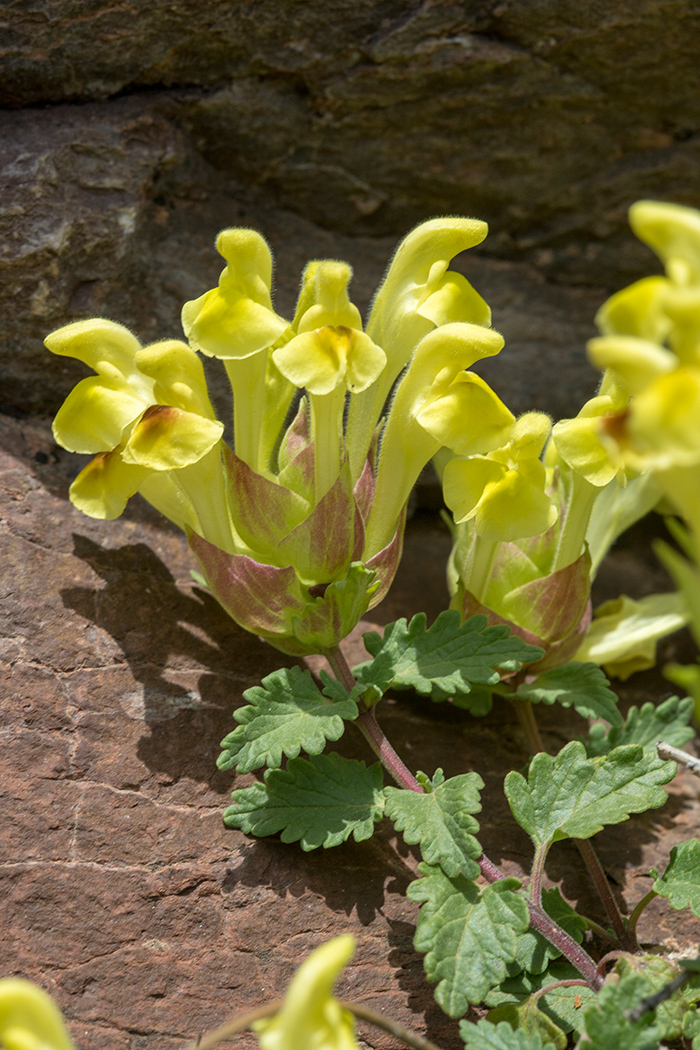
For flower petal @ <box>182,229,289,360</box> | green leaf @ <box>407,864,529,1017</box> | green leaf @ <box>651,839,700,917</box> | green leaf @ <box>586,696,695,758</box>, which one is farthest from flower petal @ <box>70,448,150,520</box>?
green leaf @ <box>651,839,700,917</box>

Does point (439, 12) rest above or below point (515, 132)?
above

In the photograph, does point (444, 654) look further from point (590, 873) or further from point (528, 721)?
point (590, 873)

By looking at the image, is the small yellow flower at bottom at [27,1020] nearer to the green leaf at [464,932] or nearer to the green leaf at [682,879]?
the green leaf at [464,932]

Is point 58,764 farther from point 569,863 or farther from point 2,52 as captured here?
point 2,52

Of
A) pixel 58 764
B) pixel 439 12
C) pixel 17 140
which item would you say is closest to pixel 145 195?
pixel 17 140

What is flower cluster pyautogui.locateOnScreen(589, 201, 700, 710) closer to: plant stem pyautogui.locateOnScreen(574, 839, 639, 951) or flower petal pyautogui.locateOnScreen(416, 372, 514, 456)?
flower petal pyautogui.locateOnScreen(416, 372, 514, 456)

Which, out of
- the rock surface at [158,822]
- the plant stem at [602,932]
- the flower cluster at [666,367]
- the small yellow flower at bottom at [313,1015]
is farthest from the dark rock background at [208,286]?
the flower cluster at [666,367]

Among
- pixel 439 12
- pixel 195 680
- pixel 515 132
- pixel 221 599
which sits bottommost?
pixel 195 680
